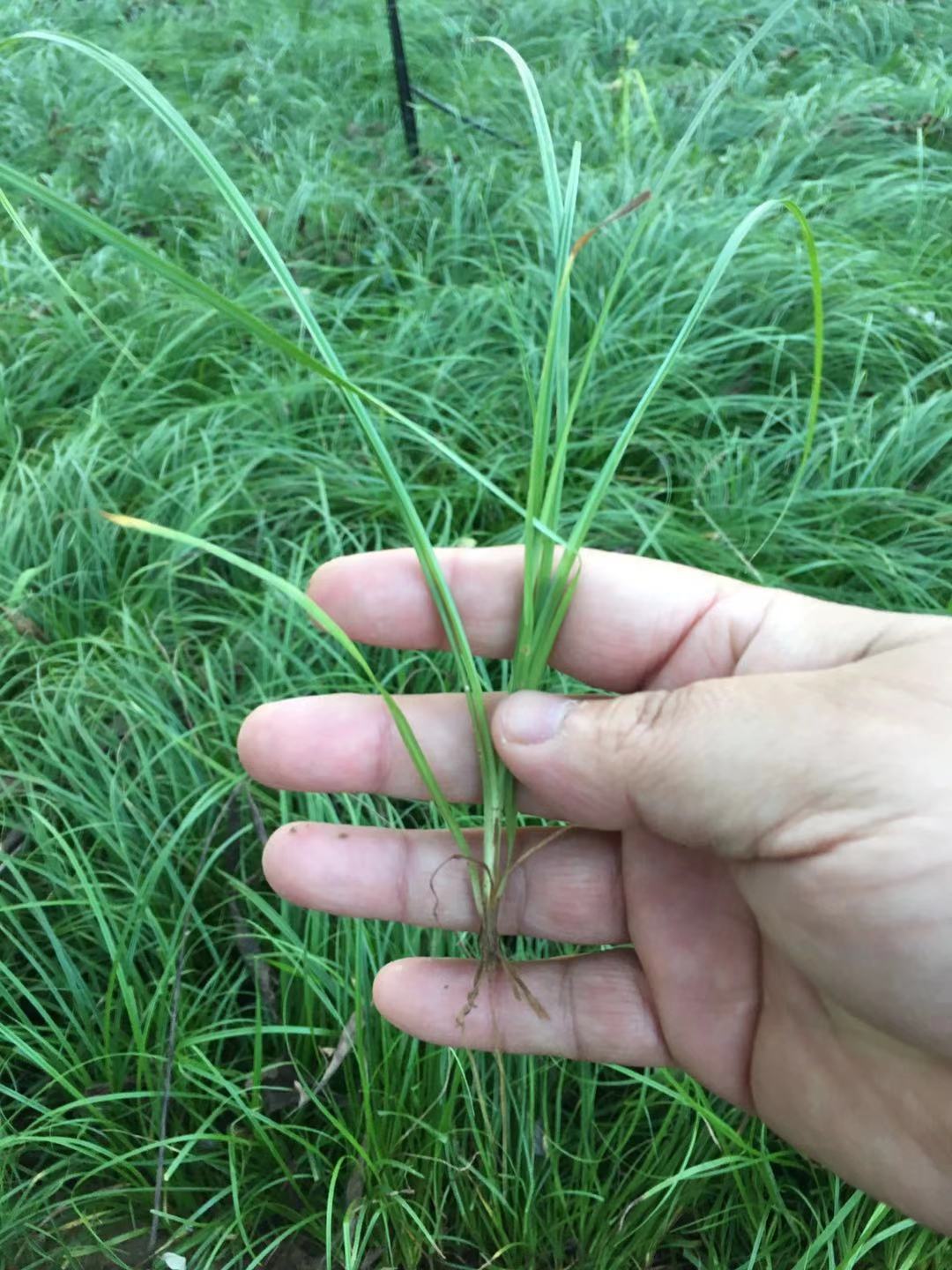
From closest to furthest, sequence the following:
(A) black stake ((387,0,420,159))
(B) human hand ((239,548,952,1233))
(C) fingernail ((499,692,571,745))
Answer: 1. (B) human hand ((239,548,952,1233))
2. (C) fingernail ((499,692,571,745))
3. (A) black stake ((387,0,420,159))

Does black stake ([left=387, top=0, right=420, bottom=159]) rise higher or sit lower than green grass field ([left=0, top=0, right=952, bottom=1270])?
higher

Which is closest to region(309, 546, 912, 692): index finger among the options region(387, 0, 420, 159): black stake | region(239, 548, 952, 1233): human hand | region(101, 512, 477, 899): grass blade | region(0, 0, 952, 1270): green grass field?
region(239, 548, 952, 1233): human hand

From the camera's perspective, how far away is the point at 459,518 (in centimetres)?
193

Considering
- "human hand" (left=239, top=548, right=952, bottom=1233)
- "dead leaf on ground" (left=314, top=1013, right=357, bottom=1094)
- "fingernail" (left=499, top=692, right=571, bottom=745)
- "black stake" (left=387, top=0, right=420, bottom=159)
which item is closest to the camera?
"human hand" (left=239, top=548, right=952, bottom=1233)

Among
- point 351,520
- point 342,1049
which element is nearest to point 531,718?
point 342,1049

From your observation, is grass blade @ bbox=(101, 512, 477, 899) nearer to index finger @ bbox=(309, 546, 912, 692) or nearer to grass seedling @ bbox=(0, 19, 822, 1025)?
grass seedling @ bbox=(0, 19, 822, 1025)

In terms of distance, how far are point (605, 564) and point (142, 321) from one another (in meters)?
1.72

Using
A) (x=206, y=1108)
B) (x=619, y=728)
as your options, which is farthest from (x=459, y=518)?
(x=206, y=1108)

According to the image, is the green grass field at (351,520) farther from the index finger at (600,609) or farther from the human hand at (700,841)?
the index finger at (600,609)

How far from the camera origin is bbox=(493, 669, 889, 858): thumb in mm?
856

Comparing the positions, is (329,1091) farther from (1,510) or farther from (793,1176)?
(1,510)

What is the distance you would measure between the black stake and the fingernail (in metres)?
2.61

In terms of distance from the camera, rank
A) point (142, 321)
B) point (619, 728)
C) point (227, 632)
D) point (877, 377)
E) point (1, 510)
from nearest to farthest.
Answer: point (619, 728)
point (227, 632)
point (1, 510)
point (877, 377)
point (142, 321)

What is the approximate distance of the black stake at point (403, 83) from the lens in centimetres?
283
